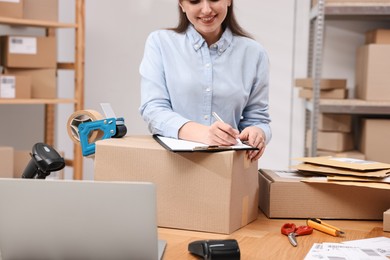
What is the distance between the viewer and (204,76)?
5.27 feet

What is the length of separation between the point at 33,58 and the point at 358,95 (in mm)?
1700

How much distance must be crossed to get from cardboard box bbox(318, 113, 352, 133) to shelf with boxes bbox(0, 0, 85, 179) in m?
1.29

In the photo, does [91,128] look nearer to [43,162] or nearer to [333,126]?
[43,162]

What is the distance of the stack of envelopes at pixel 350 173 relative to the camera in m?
1.26

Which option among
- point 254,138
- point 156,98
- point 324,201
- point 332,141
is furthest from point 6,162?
point 324,201

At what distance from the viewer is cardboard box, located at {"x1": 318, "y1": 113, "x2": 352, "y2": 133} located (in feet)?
9.11

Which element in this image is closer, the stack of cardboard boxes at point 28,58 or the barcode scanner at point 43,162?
the barcode scanner at point 43,162

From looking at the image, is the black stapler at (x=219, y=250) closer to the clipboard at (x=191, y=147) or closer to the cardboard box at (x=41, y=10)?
the clipboard at (x=191, y=147)

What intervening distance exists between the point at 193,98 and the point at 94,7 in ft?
6.52

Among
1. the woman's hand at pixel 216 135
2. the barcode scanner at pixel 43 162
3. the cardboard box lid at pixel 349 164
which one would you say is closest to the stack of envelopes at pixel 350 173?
the cardboard box lid at pixel 349 164

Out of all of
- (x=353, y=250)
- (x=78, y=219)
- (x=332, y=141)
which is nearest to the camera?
(x=78, y=219)

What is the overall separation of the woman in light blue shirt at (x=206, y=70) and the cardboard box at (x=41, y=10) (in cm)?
151

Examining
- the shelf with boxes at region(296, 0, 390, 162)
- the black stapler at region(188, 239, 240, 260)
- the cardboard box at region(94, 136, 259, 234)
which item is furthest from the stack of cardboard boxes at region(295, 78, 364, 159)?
the black stapler at region(188, 239, 240, 260)

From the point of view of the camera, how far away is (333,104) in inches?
105
